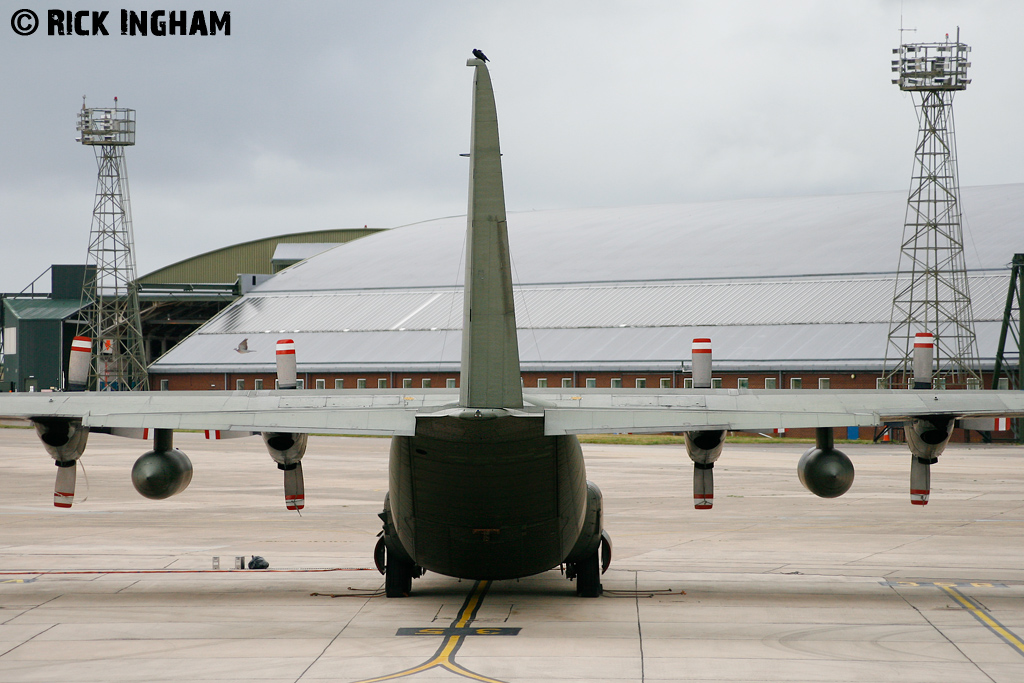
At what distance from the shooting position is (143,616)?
14.0 meters

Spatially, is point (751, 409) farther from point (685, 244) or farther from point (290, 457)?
point (685, 244)

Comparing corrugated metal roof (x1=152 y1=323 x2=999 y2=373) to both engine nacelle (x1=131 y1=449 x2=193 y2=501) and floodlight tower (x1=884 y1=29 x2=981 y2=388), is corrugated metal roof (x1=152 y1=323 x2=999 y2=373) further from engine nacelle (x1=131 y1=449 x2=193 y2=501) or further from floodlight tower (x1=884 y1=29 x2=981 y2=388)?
engine nacelle (x1=131 y1=449 x2=193 y2=501)

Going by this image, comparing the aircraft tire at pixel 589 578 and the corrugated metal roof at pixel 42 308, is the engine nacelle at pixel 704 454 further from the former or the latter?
the corrugated metal roof at pixel 42 308

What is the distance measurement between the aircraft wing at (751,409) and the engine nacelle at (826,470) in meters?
1.61

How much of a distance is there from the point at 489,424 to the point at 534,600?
4.50m

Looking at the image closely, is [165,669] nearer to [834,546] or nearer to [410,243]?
[834,546]

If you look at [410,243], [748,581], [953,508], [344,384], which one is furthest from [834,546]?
[410,243]

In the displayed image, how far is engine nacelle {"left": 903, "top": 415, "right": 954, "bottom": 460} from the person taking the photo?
A: 567 inches

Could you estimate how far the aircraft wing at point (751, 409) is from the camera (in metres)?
11.8

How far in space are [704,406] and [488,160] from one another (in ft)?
12.7

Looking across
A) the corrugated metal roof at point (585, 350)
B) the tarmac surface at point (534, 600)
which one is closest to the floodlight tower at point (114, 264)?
the corrugated metal roof at point (585, 350)

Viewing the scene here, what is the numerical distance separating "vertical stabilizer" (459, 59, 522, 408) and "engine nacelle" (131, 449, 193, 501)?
576cm

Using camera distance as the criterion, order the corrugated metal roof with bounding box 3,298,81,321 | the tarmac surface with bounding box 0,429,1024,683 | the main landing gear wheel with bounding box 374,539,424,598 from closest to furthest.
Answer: the tarmac surface with bounding box 0,429,1024,683 < the main landing gear wheel with bounding box 374,539,424,598 < the corrugated metal roof with bounding box 3,298,81,321

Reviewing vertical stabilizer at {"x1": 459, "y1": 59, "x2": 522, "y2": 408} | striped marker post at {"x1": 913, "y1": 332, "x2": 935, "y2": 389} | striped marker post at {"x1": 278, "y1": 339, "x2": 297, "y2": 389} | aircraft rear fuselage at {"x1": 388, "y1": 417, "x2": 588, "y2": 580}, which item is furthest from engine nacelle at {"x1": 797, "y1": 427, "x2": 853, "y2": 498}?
striped marker post at {"x1": 278, "y1": 339, "x2": 297, "y2": 389}
